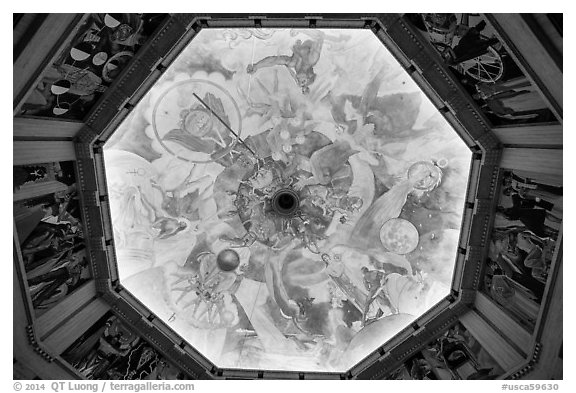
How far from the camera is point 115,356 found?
1270 cm

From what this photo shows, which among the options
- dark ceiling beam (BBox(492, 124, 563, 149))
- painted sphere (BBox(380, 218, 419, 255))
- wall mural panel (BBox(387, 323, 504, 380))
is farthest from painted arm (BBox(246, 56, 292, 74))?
wall mural panel (BBox(387, 323, 504, 380))

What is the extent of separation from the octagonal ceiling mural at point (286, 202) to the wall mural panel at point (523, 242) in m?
1.66

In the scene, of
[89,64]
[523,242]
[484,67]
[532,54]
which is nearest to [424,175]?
[523,242]

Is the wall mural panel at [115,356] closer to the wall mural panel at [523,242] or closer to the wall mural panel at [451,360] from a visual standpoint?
the wall mural panel at [451,360]

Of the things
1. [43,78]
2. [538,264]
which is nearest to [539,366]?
[538,264]

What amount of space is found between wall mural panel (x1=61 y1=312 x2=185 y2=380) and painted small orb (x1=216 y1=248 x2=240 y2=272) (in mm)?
3357

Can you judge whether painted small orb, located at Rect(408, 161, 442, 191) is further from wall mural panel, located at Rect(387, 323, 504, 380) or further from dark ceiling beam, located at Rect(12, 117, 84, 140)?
dark ceiling beam, located at Rect(12, 117, 84, 140)

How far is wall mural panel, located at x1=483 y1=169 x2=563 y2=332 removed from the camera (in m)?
10.1

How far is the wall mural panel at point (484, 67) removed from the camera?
959 cm

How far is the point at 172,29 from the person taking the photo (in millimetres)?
10742

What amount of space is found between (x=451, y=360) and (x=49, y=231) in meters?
11.6

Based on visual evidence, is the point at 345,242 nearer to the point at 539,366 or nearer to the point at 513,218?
the point at 513,218

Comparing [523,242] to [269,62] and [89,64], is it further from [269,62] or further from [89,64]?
[89,64]
